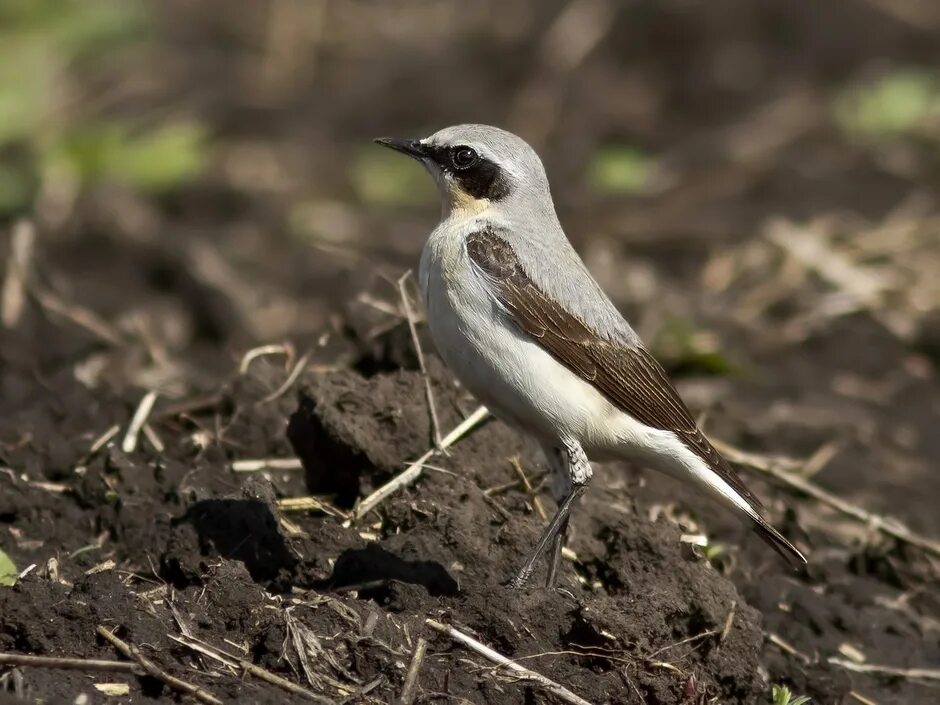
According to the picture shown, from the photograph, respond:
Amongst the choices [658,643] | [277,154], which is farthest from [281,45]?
[658,643]

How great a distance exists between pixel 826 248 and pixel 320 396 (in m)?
6.50

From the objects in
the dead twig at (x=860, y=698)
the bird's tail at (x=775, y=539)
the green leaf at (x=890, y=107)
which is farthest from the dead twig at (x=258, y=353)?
the green leaf at (x=890, y=107)

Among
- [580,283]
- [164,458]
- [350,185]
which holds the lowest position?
[350,185]

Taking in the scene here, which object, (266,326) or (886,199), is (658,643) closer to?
(266,326)

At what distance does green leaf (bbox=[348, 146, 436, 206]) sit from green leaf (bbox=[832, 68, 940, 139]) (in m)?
4.26

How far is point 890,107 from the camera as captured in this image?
15289 millimetres

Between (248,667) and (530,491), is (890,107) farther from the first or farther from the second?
(248,667)

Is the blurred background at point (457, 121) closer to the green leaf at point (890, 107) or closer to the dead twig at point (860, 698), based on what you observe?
the green leaf at point (890, 107)

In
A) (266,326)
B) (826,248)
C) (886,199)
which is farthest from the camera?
(886,199)

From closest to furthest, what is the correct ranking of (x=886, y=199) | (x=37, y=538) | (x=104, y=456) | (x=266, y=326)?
1. (x=37, y=538)
2. (x=104, y=456)
3. (x=266, y=326)
4. (x=886, y=199)

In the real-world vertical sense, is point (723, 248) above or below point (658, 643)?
below

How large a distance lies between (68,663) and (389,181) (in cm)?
967

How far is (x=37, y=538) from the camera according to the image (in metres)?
6.50

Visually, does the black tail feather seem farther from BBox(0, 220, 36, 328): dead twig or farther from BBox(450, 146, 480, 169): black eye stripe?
BBox(0, 220, 36, 328): dead twig
